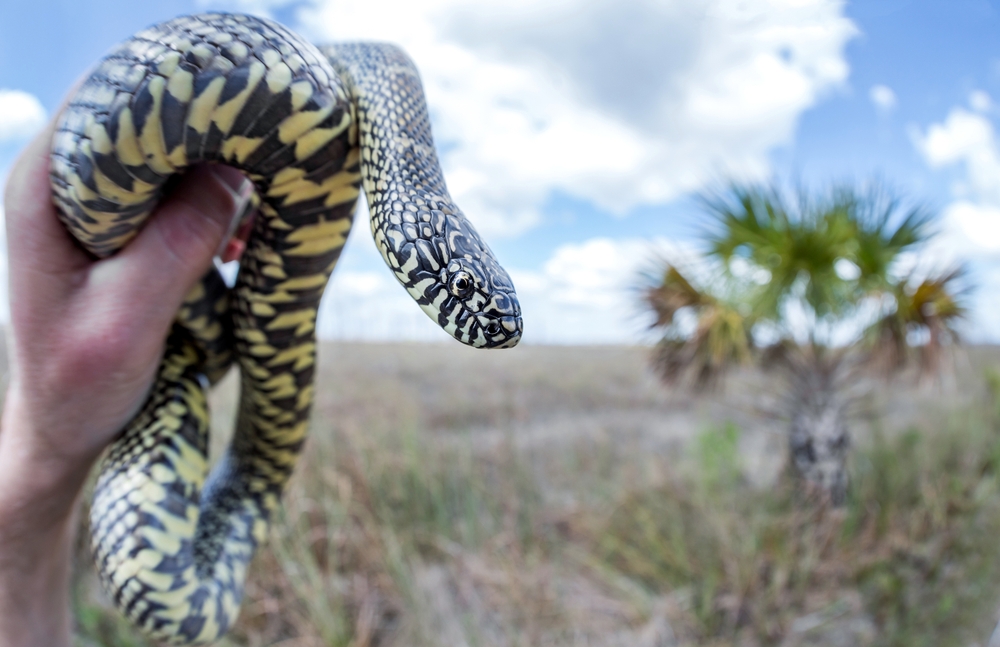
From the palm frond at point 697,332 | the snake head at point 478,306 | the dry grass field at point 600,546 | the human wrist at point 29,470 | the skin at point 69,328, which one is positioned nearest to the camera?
the snake head at point 478,306

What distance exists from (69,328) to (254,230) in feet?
1.54

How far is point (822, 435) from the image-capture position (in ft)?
23.1

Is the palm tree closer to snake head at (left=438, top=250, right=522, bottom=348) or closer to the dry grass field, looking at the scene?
the dry grass field

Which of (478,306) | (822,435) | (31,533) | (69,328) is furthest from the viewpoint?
(822,435)

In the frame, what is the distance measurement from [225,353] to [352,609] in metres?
3.89

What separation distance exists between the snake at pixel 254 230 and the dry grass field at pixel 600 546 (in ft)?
11.3

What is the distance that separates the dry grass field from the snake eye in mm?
4206

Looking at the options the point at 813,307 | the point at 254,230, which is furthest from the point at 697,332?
the point at 254,230

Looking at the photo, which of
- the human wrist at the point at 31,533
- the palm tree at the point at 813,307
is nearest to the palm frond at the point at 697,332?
the palm tree at the point at 813,307

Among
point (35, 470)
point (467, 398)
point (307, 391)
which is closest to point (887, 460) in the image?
point (467, 398)

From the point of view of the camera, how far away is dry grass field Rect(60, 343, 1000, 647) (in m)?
5.02

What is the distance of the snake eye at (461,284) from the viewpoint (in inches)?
44.9

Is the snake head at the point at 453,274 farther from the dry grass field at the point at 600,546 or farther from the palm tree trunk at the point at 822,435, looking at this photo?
the palm tree trunk at the point at 822,435

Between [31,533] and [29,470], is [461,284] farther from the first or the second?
[31,533]
